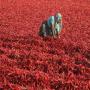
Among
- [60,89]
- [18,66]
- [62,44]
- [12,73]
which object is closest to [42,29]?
[62,44]

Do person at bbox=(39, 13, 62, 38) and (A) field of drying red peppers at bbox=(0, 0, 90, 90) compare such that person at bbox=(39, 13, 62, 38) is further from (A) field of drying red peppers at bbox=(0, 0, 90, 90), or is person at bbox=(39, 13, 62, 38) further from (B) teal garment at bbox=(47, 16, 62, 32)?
(A) field of drying red peppers at bbox=(0, 0, 90, 90)

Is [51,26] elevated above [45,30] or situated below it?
above

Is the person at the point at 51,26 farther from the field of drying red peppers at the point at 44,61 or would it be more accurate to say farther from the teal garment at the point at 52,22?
the field of drying red peppers at the point at 44,61

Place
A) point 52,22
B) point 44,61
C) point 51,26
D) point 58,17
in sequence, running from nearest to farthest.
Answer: point 44,61 < point 58,17 < point 52,22 < point 51,26

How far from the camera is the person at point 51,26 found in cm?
1324

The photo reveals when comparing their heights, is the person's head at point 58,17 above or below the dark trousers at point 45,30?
above

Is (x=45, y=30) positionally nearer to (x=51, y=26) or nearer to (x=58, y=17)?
(x=51, y=26)

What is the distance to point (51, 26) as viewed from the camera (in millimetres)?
13336

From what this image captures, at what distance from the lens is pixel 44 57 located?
35.0ft

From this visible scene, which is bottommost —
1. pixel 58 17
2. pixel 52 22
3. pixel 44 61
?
pixel 44 61

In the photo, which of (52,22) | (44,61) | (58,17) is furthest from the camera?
(52,22)

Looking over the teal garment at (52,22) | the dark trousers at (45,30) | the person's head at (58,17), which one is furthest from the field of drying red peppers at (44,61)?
the person's head at (58,17)

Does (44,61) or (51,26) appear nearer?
(44,61)

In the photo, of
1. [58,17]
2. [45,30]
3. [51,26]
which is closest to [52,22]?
[51,26]
